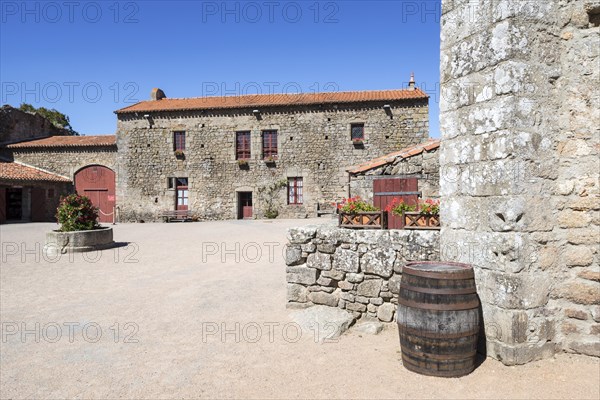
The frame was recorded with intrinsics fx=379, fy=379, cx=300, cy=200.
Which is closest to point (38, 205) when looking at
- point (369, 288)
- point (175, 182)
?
point (175, 182)

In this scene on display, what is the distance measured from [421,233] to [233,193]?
16.9 metres

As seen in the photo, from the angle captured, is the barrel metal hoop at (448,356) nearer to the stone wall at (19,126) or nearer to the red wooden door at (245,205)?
the red wooden door at (245,205)

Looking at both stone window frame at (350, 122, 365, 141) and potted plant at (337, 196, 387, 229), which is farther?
stone window frame at (350, 122, 365, 141)

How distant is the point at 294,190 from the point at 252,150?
3088mm

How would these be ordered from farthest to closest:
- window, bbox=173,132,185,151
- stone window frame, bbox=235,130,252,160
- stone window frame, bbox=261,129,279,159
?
window, bbox=173,132,185,151, stone window frame, bbox=235,130,252,160, stone window frame, bbox=261,129,279,159

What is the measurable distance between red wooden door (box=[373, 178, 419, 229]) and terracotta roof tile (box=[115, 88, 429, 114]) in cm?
1073

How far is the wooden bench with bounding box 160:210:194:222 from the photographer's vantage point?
19.9 metres


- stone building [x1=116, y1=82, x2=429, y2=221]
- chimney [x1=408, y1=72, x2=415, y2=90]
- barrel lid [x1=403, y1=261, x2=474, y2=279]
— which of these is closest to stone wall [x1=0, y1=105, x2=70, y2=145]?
stone building [x1=116, y1=82, x2=429, y2=221]

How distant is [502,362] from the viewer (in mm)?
3164

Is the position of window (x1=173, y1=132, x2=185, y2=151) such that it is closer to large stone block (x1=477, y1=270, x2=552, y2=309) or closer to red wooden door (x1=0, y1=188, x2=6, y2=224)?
red wooden door (x1=0, y1=188, x2=6, y2=224)

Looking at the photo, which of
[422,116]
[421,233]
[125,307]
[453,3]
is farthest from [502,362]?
[422,116]

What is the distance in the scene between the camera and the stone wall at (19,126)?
22.5 metres

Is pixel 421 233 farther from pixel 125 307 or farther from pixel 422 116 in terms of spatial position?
pixel 422 116

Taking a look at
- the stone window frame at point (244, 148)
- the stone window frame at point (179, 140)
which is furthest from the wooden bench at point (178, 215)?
the stone window frame at point (244, 148)
